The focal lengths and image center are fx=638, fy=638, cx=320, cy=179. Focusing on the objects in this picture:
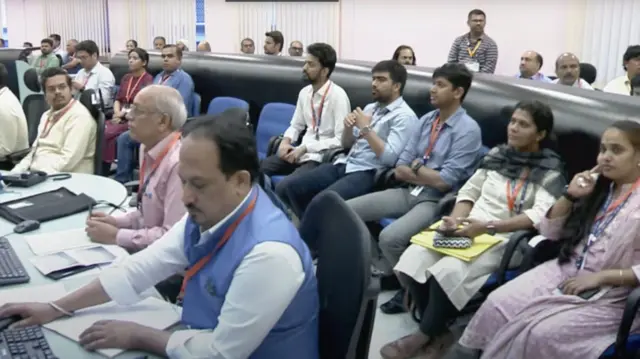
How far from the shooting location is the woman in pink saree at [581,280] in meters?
2.04

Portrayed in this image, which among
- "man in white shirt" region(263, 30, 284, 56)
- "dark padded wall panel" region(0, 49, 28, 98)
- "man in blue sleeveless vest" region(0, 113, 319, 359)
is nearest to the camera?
"man in blue sleeveless vest" region(0, 113, 319, 359)

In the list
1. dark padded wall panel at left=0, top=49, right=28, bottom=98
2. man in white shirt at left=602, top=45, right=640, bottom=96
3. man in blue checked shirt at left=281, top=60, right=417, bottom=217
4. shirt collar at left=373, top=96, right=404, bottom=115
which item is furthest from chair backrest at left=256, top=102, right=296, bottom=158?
dark padded wall panel at left=0, top=49, right=28, bottom=98

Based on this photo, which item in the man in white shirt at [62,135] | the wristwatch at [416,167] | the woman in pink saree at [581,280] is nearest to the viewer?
the woman in pink saree at [581,280]

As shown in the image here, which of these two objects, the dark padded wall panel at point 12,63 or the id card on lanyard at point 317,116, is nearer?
the id card on lanyard at point 317,116

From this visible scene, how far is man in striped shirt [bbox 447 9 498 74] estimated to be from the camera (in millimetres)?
6262

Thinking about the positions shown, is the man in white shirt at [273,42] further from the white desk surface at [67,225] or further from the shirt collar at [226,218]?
the shirt collar at [226,218]

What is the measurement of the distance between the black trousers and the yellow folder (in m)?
0.13

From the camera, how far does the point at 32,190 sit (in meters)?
2.69

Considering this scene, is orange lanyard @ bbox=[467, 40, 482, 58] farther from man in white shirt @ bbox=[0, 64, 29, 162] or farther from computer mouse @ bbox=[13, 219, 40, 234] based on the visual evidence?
computer mouse @ bbox=[13, 219, 40, 234]

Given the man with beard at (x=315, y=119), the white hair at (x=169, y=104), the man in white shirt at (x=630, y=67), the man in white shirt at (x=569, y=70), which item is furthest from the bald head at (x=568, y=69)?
the white hair at (x=169, y=104)

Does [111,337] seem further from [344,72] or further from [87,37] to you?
[87,37]

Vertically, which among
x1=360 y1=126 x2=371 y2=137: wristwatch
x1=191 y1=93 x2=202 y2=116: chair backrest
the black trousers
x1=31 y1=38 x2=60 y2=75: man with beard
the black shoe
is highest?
x1=31 y1=38 x2=60 y2=75: man with beard

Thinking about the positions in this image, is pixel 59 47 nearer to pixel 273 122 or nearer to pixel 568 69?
pixel 273 122

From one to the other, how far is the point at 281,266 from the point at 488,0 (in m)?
6.15
